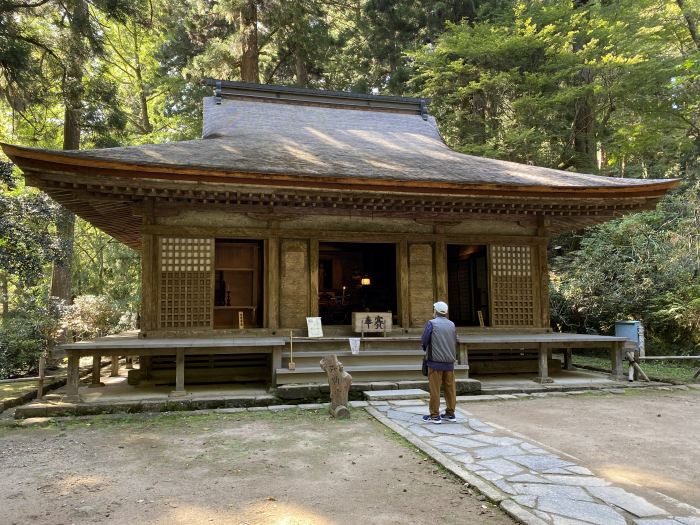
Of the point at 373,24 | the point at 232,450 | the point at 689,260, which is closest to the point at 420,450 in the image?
the point at 232,450

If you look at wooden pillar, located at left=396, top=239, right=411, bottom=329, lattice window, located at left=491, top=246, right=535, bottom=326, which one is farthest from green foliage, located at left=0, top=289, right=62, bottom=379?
lattice window, located at left=491, top=246, right=535, bottom=326

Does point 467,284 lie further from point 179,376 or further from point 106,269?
point 106,269

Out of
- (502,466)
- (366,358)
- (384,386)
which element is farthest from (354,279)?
(502,466)

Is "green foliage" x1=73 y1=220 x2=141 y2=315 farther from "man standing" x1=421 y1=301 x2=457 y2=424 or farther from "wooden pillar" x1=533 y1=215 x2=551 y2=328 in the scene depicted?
"man standing" x1=421 y1=301 x2=457 y2=424

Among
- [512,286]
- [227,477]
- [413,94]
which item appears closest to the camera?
[227,477]

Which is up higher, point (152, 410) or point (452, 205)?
point (452, 205)

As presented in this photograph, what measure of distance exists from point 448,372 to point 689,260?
11.0m

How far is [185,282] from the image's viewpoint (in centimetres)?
866

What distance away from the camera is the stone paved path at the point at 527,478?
317 centimetres

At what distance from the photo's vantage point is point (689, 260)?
1288 centimetres

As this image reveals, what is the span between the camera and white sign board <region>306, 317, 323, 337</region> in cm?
860

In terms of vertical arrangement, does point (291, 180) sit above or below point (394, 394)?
above

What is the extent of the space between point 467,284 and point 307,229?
6108 millimetres

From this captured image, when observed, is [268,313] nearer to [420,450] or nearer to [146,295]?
[146,295]
